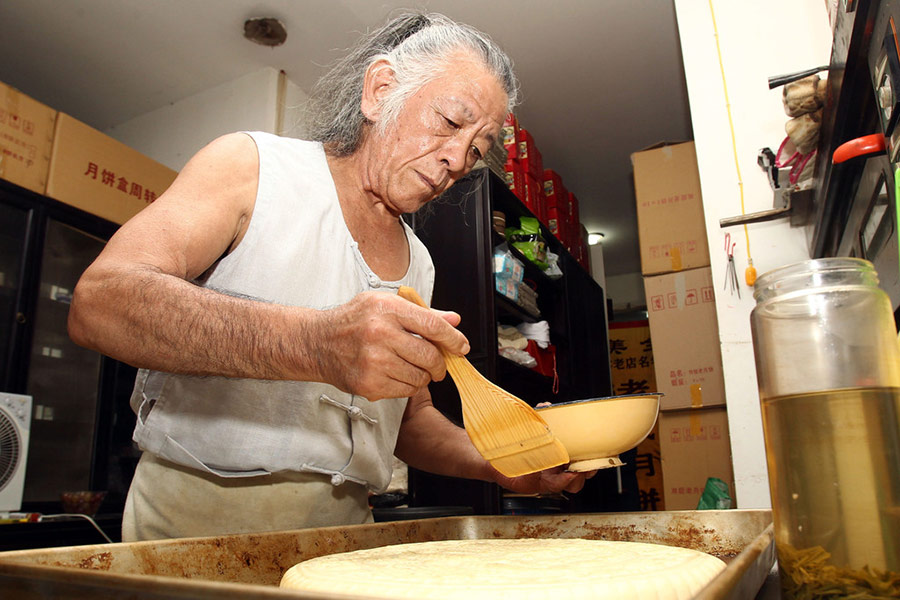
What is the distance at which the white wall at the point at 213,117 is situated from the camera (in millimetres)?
3492

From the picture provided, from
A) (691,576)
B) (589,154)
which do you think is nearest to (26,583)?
(691,576)

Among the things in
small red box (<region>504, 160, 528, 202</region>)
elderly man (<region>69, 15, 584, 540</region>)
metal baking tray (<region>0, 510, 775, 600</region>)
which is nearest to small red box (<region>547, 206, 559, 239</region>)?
small red box (<region>504, 160, 528, 202</region>)

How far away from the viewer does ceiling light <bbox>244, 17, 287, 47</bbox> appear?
318 cm

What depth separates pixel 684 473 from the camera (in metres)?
2.62

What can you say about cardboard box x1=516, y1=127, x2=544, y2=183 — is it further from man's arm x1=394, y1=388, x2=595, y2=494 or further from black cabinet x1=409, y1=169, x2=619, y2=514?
man's arm x1=394, y1=388, x2=595, y2=494

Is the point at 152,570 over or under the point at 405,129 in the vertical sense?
under

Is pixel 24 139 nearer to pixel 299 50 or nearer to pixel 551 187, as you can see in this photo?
pixel 299 50

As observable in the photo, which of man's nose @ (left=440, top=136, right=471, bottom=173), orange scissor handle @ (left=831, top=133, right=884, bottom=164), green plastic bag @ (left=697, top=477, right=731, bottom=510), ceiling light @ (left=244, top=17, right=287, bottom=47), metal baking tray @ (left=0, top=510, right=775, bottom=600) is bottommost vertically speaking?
green plastic bag @ (left=697, top=477, right=731, bottom=510)

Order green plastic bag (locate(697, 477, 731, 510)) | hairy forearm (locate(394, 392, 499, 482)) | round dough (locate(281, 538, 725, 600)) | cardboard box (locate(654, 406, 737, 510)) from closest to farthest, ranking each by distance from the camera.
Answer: round dough (locate(281, 538, 725, 600)), hairy forearm (locate(394, 392, 499, 482)), green plastic bag (locate(697, 477, 731, 510)), cardboard box (locate(654, 406, 737, 510))

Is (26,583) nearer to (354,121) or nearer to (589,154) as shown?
(354,121)

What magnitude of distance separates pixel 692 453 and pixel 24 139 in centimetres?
324

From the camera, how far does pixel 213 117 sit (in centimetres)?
363

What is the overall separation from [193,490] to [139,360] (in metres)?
0.34

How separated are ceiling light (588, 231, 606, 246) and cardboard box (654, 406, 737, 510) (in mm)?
3783
